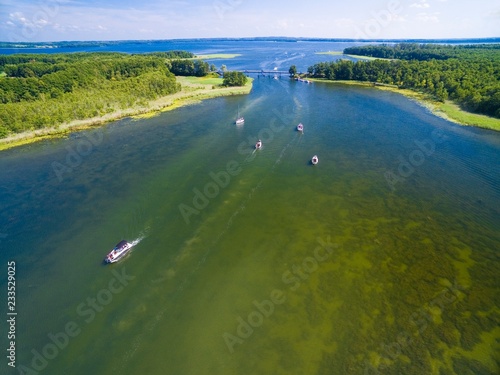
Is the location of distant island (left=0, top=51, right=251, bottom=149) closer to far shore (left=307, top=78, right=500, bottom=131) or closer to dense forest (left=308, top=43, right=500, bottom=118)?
dense forest (left=308, top=43, right=500, bottom=118)

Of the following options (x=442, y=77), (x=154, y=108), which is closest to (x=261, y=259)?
(x=154, y=108)

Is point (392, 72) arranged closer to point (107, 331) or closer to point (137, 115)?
point (137, 115)

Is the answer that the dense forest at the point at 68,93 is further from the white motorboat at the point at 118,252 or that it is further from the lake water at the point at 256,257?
the white motorboat at the point at 118,252

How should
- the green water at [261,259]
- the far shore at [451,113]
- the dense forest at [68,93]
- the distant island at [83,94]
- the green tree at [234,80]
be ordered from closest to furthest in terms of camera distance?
the green water at [261,259], the distant island at [83,94], the dense forest at [68,93], the far shore at [451,113], the green tree at [234,80]

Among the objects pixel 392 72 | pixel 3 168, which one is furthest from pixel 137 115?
pixel 392 72

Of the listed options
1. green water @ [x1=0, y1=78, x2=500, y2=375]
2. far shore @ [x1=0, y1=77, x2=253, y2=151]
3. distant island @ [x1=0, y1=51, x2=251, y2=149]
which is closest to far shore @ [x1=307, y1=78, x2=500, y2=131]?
green water @ [x1=0, y1=78, x2=500, y2=375]

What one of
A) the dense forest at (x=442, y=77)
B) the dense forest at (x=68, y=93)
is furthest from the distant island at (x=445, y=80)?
the dense forest at (x=68, y=93)
